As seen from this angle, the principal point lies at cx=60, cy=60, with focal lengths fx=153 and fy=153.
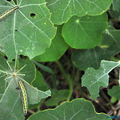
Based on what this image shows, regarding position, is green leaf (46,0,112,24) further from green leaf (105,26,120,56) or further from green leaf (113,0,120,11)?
green leaf (105,26,120,56)

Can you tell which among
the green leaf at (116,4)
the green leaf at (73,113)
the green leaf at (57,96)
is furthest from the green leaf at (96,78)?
the green leaf at (116,4)

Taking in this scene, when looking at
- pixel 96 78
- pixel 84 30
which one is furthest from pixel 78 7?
pixel 96 78

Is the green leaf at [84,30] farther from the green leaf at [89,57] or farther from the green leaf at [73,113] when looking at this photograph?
the green leaf at [73,113]

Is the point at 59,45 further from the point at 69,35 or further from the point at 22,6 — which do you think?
the point at 22,6

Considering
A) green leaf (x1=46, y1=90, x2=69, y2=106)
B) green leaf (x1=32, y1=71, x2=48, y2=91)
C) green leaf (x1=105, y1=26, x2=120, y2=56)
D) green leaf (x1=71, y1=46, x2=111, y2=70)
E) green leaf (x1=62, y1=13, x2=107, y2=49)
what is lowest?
green leaf (x1=46, y1=90, x2=69, y2=106)

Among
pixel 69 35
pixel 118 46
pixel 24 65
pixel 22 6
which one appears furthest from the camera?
pixel 118 46

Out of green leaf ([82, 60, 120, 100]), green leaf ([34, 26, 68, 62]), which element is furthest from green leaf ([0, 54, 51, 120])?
green leaf ([82, 60, 120, 100])

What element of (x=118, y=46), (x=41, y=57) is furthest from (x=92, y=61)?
(x=41, y=57)
